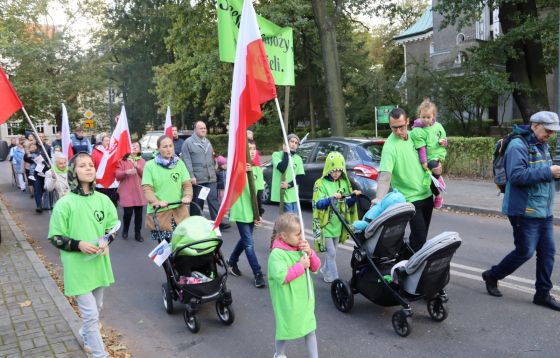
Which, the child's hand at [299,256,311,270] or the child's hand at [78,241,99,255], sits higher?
the child's hand at [78,241,99,255]

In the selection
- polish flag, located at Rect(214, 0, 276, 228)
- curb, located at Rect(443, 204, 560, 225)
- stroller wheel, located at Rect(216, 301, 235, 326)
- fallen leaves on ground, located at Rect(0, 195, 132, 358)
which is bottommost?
curb, located at Rect(443, 204, 560, 225)

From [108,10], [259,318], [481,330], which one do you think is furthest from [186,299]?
[108,10]

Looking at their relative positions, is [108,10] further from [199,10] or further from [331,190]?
[331,190]

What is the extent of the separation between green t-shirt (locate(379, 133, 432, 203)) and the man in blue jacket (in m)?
0.83

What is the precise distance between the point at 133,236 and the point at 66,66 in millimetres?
24198

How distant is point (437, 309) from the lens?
476 cm

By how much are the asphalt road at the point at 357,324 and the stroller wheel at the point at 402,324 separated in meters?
0.06

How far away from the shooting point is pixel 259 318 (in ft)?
16.9

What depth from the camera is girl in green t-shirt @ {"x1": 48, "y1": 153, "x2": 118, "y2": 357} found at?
390cm

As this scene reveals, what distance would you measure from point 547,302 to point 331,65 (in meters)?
14.5

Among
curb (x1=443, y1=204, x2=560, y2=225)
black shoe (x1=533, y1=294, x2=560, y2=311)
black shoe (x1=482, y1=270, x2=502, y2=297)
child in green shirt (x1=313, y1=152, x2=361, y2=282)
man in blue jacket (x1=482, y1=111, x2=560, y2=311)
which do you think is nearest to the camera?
man in blue jacket (x1=482, y1=111, x2=560, y2=311)

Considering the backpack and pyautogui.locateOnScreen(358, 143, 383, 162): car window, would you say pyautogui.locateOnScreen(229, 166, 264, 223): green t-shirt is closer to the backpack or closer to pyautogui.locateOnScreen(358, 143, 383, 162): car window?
the backpack

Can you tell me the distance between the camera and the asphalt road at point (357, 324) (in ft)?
14.0

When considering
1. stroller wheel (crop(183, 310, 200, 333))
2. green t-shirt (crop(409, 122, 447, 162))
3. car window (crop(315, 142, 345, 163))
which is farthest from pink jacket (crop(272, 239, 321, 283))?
car window (crop(315, 142, 345, 163))
